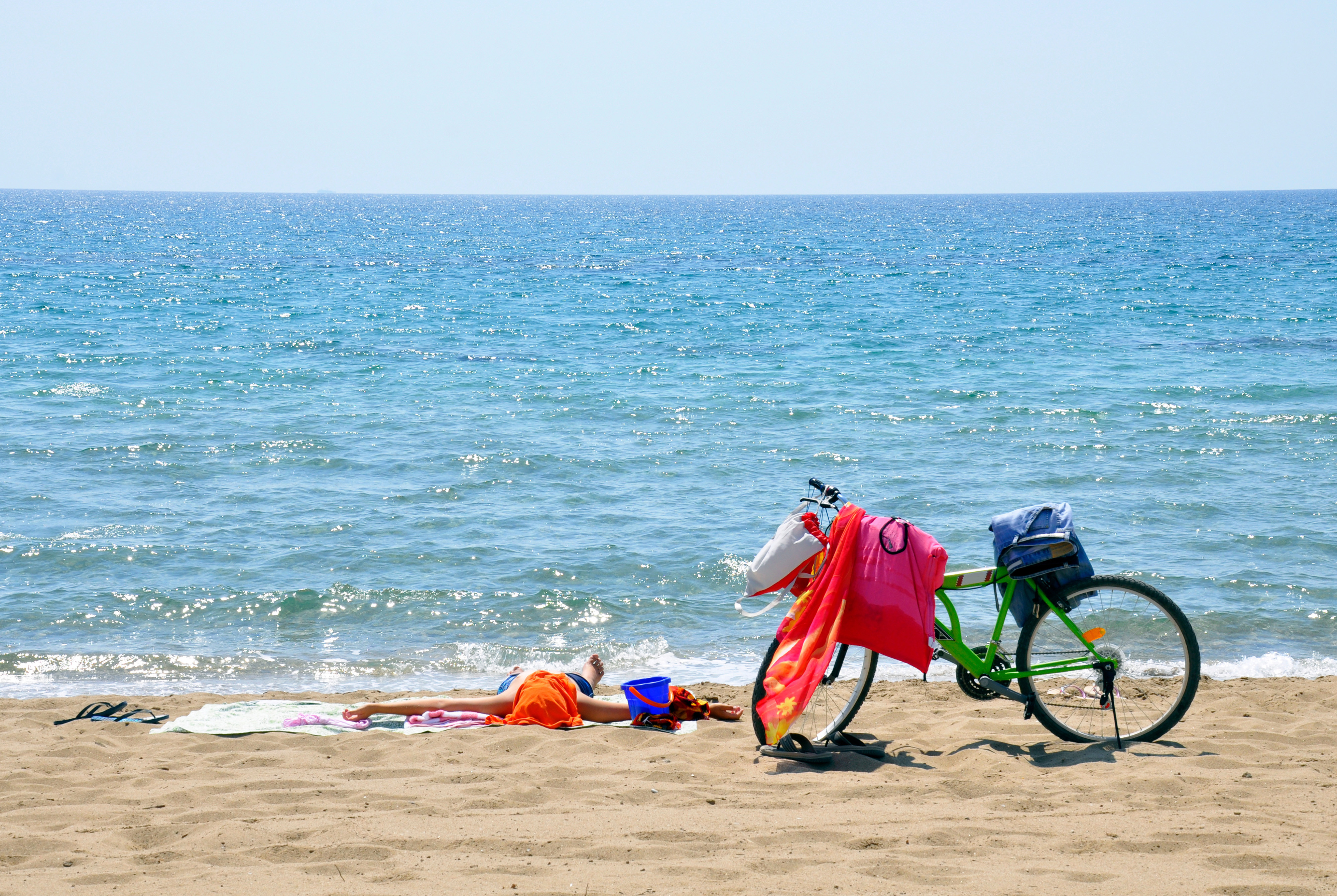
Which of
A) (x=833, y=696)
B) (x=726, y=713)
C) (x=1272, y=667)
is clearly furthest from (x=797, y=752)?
(x=1272, y=667)

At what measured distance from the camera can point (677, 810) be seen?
15.2 feet

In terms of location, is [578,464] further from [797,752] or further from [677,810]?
[677,810]

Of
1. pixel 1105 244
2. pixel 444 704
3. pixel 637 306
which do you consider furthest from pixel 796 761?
Answer: pixel 1105 244

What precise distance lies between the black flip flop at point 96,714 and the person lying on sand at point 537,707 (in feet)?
4.76

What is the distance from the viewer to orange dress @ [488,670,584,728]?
243 inches

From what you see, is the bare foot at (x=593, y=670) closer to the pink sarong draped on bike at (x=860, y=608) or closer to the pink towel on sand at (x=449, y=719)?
the pink towel on sand at (x=449, y=719)

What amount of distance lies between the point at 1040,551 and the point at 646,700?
2.40 m

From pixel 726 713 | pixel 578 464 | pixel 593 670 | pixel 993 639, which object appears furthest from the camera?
pixel 578 464

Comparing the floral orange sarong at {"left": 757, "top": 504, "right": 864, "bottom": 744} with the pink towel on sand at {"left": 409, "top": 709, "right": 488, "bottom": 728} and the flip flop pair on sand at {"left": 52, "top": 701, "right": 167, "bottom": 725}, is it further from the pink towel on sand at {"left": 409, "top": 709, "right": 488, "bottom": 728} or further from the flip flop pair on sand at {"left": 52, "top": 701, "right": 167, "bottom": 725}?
the flip flop pair on sand at {"left": 52, "top": 701, "right": 167, "bottom": 725}

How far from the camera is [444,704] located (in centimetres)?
627

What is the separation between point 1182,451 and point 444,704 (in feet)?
37.7

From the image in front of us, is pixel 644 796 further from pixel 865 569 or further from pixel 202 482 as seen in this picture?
pixel 202 482

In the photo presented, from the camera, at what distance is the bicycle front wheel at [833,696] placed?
18.0ft

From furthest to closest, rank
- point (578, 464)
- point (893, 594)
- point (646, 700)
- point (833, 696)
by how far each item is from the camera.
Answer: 1. point (578, 464)
2. point (646, 700)
3. point (833, 696)
4. point (893, 594)
